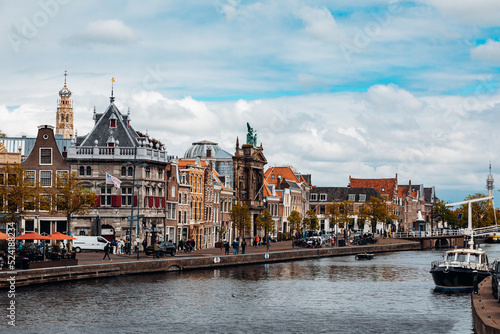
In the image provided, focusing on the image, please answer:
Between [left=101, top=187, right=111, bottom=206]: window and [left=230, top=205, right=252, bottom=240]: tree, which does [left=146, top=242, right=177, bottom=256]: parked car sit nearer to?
[left=101, top=187, right=111, bottom=206]: window

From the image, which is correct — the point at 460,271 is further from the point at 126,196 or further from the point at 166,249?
the point at 126,196

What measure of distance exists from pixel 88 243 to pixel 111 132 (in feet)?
50.2

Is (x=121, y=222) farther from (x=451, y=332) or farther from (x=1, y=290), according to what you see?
(x=451, y=332)

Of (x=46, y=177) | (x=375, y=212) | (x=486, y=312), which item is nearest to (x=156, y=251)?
(x=46, y=177)

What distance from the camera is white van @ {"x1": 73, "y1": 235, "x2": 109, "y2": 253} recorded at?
3263 inches

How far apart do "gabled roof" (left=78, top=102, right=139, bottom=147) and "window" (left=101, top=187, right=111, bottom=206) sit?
18.5 feet

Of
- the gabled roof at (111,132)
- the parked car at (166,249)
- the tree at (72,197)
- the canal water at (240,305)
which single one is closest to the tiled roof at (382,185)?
the gabled roof at (111,132)

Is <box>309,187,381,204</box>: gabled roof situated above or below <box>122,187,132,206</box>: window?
above

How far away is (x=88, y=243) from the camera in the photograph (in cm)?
8306

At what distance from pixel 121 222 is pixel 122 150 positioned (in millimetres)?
8695

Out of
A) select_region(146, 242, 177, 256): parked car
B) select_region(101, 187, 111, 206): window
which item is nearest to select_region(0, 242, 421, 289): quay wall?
select_region(146, 242, 177, 256): parked car

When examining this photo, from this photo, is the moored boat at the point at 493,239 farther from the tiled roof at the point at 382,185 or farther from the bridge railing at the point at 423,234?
the tiled roof at the point at 382,185

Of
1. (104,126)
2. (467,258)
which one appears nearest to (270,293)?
(467,258)

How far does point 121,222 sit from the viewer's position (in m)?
88.5
